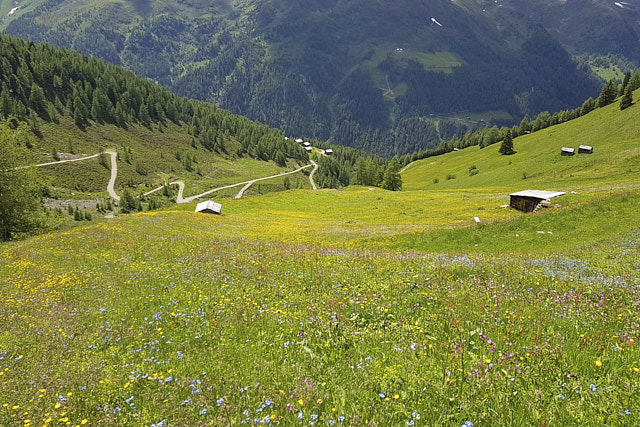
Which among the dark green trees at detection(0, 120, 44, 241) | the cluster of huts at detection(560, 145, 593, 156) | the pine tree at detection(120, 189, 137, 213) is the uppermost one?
the dark green trees at detection(0, 120, 44, 241)

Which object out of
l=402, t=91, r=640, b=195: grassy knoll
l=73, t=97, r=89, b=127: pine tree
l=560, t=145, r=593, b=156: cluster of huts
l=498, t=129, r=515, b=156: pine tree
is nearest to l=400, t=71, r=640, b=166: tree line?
l=498, t=129, r=515, b=156: pine tree

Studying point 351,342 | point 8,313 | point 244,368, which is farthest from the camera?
point 8,313

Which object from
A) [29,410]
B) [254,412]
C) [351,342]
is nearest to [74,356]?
[29,410]

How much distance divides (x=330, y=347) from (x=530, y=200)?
154ft

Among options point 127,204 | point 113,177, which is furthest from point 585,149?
point 113,177

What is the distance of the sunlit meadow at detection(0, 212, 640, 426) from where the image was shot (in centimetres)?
530

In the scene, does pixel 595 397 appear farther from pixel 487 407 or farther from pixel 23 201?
pixel 23 201

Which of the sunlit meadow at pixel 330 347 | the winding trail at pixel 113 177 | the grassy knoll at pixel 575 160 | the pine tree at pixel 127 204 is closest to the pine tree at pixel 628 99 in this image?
the grassy knoll at pixel 575 160

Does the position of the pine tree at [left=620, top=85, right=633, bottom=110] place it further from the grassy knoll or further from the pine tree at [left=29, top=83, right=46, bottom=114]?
the pine tree at [left=29, top=83, right=46, bottom=114]

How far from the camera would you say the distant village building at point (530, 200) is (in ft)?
137

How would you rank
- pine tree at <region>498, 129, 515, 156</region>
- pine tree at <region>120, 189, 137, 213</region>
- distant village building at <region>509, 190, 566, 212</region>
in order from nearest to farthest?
distant village building at <region>509, 190, 566, 212</region> → pine tree at <region>498, 129, 515, 156</region> → pine tree at <region>120, 189, 137, 213</region>

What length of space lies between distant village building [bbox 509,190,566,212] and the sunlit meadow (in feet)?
106

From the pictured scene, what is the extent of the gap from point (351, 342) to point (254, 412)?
2962 mm

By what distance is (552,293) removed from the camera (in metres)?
9.82
